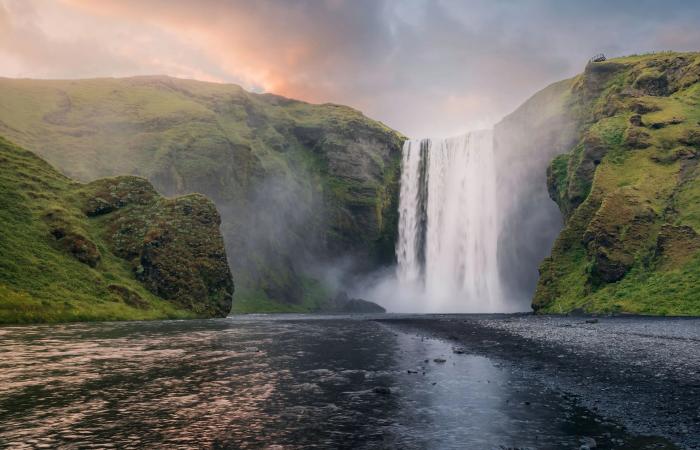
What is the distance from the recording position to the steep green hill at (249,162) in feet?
361

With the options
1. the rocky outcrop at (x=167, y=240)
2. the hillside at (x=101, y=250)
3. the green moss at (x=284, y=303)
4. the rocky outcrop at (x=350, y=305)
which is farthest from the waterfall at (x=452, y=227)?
the hillside at (x=101, y=250)

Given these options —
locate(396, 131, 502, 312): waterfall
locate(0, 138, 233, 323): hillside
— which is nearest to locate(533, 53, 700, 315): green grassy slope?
locate(396, 131, 502, 312): waterfall

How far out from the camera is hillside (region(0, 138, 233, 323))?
4791 cm

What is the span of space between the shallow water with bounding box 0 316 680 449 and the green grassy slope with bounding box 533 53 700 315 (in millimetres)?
43150

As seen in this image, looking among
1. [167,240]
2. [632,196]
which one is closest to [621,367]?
[632,196]

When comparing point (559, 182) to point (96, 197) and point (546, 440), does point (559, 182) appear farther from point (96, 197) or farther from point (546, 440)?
point (546, 440)

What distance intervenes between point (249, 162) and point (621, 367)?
115547 millimetres

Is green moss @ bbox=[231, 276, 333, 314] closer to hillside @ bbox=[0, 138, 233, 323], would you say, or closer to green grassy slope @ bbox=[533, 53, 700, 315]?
hillside @ bbox=[0, 138, 233, 323]

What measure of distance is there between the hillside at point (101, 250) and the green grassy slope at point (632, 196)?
5168 cm

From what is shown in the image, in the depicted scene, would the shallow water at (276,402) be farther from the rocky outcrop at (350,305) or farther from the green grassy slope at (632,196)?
the rocky outcrop at (350,305)

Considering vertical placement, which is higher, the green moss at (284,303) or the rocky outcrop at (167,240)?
the rocky outcrop at (167,240)

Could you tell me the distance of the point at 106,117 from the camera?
4946 inches

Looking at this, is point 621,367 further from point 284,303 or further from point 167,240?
point 284,303

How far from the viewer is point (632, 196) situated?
66250 millimetres
